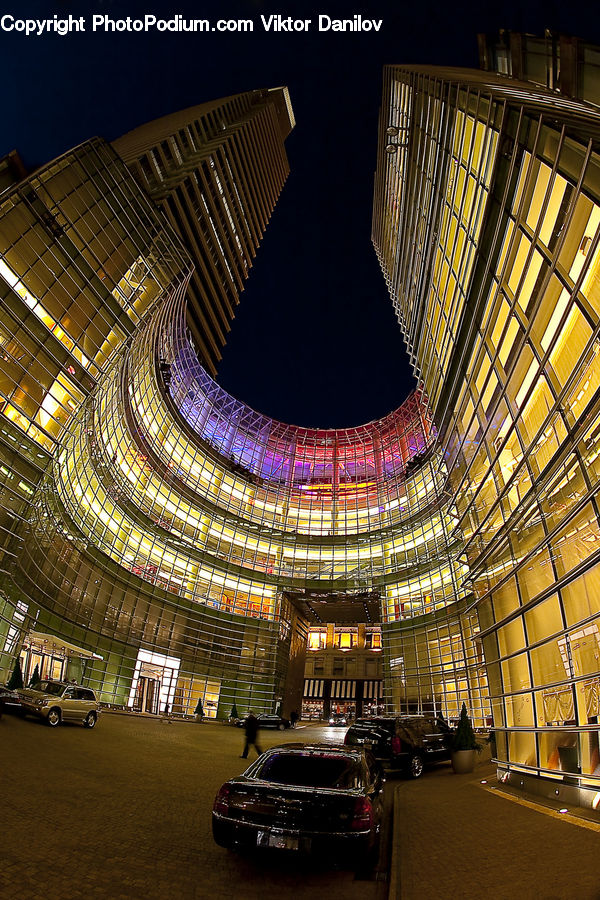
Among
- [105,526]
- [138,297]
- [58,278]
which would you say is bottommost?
[105,526]

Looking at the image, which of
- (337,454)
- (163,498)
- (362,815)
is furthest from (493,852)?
(337,454)

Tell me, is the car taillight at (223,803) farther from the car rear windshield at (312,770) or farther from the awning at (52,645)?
the awning at (52,645)

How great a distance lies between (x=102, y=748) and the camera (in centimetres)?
1364

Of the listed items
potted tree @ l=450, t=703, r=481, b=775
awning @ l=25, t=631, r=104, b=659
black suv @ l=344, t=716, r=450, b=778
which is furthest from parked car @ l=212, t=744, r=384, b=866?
awning @ l=25, t=631, r=104, b=659

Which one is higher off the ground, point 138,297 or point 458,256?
point 138,297

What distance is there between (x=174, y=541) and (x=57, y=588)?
45.8ft

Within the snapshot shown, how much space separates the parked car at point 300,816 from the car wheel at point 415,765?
32.4ft

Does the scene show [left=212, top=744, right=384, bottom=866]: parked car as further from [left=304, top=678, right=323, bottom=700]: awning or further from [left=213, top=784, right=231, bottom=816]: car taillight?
[left=304, top=678, right=323, bottom=700]: awning

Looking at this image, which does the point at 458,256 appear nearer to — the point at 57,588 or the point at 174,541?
the point at 57,588

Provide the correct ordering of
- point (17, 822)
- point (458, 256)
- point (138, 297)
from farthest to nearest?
point (138, 297) < point (458, 256) < point (17, 822)

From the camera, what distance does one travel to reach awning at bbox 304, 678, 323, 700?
74500 millimetres

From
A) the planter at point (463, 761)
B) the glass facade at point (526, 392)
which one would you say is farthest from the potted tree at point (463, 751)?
the glass facade at point (526, 392)

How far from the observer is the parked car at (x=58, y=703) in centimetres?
1659

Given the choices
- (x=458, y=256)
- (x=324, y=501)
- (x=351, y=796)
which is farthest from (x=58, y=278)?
(x=324, y=501)
